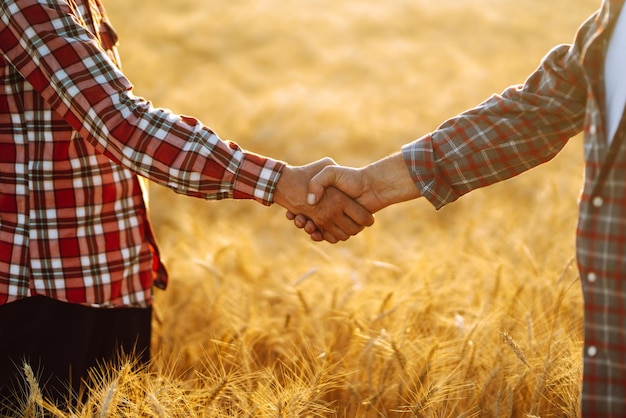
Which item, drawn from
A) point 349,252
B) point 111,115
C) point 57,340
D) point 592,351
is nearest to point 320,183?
point 111,115

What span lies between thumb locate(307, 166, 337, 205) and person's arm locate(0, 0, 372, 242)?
188 millimetres

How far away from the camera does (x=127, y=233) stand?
76.5 inches

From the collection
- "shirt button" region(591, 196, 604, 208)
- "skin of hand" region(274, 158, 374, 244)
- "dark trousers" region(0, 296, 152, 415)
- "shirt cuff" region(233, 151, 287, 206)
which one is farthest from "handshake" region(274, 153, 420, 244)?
"shirt button" region(591, 196, 604, 208)

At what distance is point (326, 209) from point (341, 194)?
0.07 metres

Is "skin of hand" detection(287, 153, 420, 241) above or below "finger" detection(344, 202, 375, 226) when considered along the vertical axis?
above

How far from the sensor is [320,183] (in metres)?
2.10

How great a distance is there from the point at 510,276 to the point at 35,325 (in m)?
1.80

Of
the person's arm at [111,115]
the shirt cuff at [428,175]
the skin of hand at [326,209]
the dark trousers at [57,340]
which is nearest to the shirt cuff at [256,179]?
the person's arm at [111,115]

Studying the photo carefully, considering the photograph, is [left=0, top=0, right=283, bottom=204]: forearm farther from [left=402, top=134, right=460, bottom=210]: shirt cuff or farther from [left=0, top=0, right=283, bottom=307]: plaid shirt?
[left=402, top=134, right=460, bottom=210]: shirt cuff

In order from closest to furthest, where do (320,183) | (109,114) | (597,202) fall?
(597,202) < (109,114) < (320,183)

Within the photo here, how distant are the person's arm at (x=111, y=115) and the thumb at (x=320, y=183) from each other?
7.4 inches

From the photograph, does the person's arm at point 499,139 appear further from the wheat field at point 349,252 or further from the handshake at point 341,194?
the wheat field at point 349,252

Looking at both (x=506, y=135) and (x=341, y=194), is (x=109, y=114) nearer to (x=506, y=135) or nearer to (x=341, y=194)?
(x=341, y=194)

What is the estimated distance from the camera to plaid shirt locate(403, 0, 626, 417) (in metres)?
1.39
